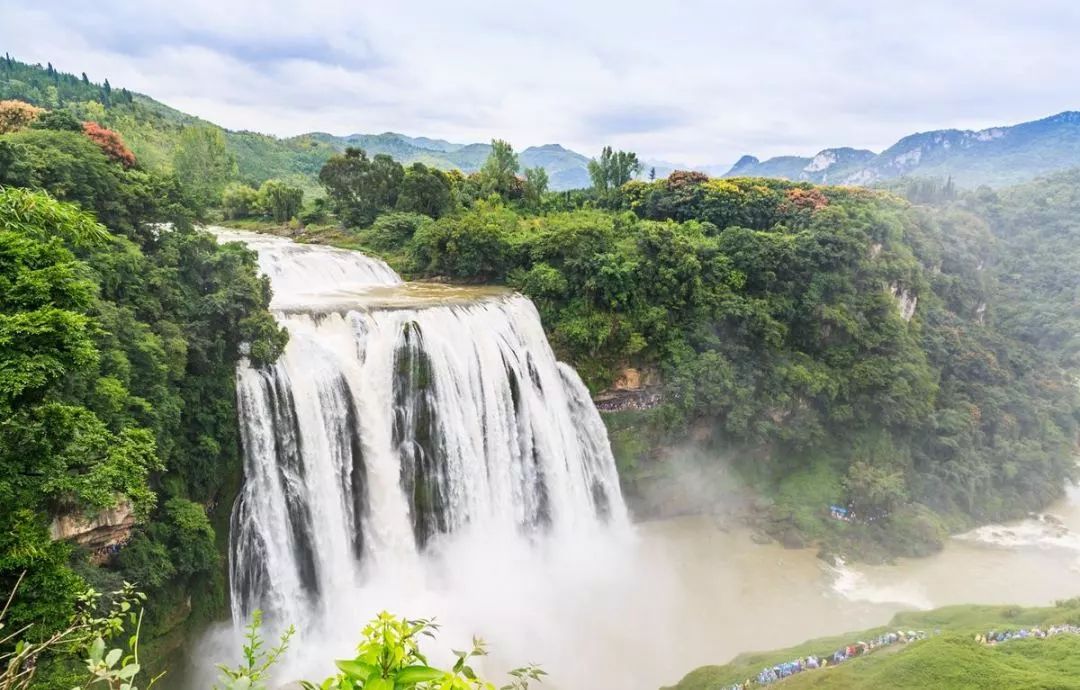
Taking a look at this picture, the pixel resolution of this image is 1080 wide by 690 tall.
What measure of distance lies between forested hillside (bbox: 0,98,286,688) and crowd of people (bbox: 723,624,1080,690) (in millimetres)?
10284

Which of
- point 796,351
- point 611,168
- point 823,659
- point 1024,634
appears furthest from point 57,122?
point 611,168

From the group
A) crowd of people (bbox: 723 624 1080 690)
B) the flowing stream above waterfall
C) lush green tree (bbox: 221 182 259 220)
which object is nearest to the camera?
crowd of people (bbox: 723 624 1080 690)

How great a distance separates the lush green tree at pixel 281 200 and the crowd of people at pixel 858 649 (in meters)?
27.9

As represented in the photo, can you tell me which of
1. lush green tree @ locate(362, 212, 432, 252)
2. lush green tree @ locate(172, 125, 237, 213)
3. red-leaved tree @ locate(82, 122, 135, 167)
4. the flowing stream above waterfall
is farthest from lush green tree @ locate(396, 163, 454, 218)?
red-leaved tree @ locate(82, 122, 135, 167)

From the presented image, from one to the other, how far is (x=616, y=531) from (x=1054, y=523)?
54.5ft

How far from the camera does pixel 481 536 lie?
15562mm

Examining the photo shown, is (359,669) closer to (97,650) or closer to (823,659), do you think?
(97,650)

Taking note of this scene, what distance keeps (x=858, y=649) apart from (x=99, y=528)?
13868mm

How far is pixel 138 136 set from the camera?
46.1 m

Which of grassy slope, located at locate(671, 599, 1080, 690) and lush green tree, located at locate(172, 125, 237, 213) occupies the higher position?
lush green tree, located at locate(172, 125, 237, 213)

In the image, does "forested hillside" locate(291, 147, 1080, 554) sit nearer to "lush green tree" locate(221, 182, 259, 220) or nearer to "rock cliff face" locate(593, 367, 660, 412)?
"rock cliff face" locate(593, 367, 660, 412)

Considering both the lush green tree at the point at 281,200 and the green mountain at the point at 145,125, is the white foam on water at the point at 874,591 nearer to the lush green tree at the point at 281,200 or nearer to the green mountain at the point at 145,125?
the lush green tree at the point at 281,200

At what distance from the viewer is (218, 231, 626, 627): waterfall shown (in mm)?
12477

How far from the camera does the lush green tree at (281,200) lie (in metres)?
29.5
